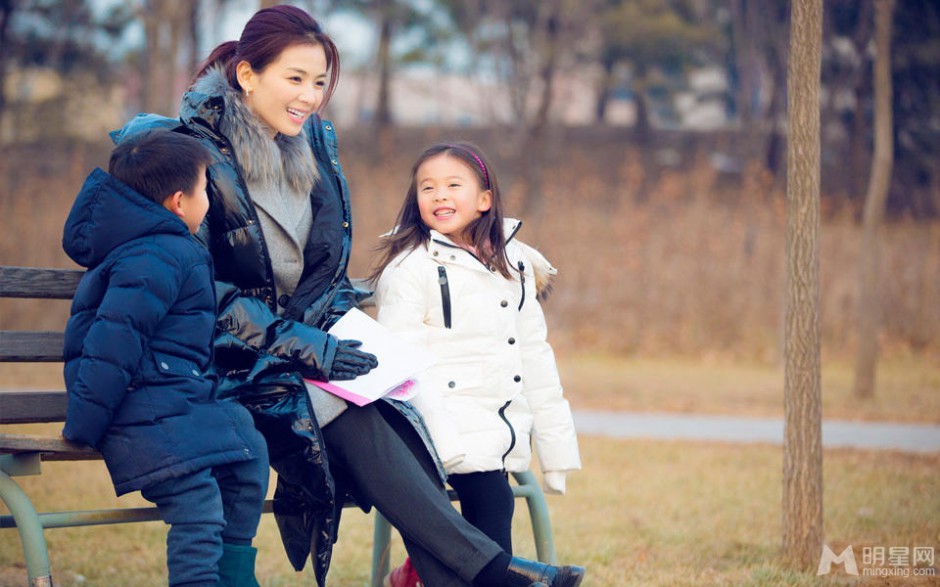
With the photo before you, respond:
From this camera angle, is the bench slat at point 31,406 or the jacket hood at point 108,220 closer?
the jacket hood at point 108,220

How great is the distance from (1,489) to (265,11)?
65.2 inches

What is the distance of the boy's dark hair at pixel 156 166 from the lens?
2922 mm

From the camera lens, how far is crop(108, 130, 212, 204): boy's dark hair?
115 inches

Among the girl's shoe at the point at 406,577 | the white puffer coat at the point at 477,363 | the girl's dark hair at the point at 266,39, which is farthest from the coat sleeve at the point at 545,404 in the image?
the girl's dark hair at the point at 266,39

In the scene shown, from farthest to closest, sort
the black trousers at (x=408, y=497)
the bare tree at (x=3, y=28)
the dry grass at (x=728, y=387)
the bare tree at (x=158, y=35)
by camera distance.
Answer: the bare tree at (x=3, y=28) → the bare tree at (x=158, y=35) → the dry grass at (x=728, y=387) → the black trousers at (x=408, y=497)

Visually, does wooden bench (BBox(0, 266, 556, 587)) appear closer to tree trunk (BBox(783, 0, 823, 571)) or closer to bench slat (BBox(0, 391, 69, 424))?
bench slat (BBox(0, 391, 69, 424))

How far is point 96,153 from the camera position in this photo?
74.4 ft

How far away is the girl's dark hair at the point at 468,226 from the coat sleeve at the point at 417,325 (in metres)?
0.09

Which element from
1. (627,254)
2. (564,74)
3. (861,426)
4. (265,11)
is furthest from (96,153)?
(265,11)

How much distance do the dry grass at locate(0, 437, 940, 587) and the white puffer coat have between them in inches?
32.1

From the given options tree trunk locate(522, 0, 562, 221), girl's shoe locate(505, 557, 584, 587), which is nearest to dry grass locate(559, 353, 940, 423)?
girl's shoe locate(505, 557, 584, 587)

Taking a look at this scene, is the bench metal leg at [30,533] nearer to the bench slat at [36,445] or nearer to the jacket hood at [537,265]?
the bench slat at [36,445]

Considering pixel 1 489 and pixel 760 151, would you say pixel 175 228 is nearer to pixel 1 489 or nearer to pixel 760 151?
pixel 1 489

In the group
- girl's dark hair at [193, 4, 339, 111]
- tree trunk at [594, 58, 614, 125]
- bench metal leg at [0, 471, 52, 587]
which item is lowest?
bench metal leg at [0, 471, 52, 587]
